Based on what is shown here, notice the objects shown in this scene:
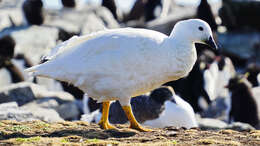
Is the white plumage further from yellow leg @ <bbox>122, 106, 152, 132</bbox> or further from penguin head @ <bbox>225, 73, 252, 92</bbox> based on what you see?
penguin head @ <bbox>225, 73, 252, 92</bbox>

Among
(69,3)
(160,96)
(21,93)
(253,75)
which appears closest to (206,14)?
(253,75)

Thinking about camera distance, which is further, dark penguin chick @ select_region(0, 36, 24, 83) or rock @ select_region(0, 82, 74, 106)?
dark penguin chick @ select_region(0, 36, 24, 83)

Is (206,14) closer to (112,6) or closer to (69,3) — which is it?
(69,3)

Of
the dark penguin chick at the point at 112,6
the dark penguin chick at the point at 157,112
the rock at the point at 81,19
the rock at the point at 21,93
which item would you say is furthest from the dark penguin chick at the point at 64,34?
the dark penguin chick at the point at 157,112

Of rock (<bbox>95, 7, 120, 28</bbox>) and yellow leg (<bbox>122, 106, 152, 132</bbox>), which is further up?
rock (<bbox>95, 7, 120, 28</bbox>)

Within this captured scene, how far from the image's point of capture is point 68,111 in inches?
607

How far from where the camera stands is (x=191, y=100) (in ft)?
63.0

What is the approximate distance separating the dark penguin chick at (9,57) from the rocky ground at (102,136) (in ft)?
37.7

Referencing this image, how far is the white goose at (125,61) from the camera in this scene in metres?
8.47

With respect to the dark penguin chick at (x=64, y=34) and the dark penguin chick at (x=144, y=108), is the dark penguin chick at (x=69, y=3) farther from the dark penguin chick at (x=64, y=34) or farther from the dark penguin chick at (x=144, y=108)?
the dark penguin chick at (x=144, y=108)

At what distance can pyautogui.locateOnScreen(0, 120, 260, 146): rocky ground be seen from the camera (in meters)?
7.49

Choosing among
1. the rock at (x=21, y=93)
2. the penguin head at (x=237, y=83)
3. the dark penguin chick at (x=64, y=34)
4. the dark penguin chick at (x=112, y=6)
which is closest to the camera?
the rock at (x=21, y=93)

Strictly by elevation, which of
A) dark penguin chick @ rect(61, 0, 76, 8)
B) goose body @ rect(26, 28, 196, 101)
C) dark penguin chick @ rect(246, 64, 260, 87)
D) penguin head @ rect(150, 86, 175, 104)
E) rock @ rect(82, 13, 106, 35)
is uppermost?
dark penguin chick @ rect(61, 0, 76, 8)

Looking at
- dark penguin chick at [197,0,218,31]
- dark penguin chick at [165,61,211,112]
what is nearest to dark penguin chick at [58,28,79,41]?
dark penguin chick at [165,61,211,112]
